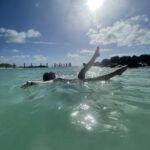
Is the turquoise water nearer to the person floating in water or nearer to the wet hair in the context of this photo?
the person floating in water

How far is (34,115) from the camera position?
505cm

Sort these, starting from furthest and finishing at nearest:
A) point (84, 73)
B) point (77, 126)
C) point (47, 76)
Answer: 1. point (47, 76)
2. point (84, 73)
3. point (77, 126)

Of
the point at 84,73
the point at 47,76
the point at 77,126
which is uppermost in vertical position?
the point at 84,73

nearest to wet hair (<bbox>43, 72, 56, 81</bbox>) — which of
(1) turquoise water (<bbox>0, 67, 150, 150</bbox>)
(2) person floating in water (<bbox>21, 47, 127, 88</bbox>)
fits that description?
(2) person floating in water (<bbox>21, 47, 127, 88</bbox>)

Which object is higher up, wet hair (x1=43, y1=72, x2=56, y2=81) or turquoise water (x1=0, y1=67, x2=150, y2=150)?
wet hair (x1=43, y1=72, x2=56, y2=81)

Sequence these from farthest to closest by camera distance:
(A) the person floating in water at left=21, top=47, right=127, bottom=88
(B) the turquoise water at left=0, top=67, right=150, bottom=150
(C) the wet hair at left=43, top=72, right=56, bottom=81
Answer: (C) the wet hair at left=43, top=72, right=56, bottom=81 < (A) the person floating in water at left=21, top=47, right=127, bottom=88 < (B) the turquoise water at left=0, top=67, right=150, bottom=150

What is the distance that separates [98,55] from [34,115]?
627cm

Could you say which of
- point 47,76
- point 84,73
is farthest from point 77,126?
point 47,76

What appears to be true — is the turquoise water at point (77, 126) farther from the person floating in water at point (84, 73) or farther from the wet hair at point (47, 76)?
the wet hair at point (47, 76)

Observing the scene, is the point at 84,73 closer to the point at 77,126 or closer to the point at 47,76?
the point at 47,76

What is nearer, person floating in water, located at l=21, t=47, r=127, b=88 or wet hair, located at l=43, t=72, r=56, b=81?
person floating in water, located at l=21, t=47, r=127, b=88

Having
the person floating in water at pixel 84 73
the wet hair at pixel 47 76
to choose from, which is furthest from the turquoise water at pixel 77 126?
the wet hair at pixel 47 76

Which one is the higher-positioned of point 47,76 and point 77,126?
point 47,76

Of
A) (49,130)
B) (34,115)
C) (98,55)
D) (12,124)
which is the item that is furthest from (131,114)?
(98,55)
